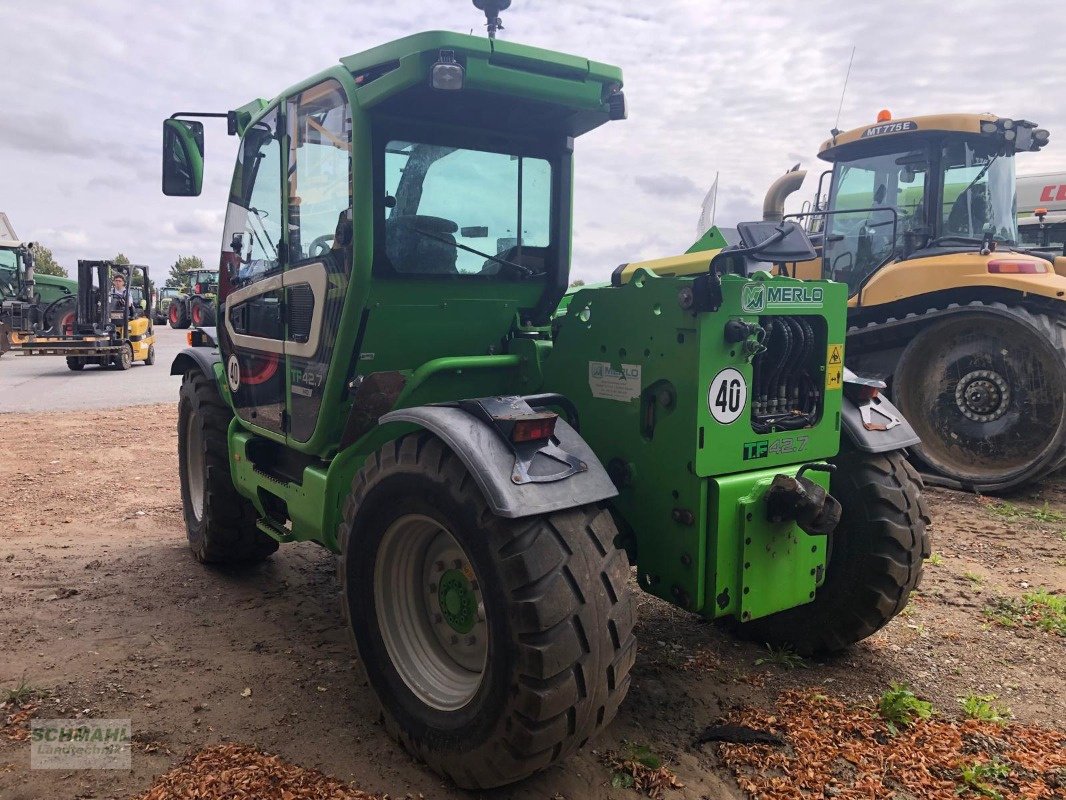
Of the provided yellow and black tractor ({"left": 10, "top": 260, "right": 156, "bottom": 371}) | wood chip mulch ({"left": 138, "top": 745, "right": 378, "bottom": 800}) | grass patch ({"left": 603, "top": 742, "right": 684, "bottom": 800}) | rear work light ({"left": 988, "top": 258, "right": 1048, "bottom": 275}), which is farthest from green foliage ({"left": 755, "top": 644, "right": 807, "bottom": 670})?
yellow and black tractor ({"left": 10, "top": 260, "right": 156, "bottom": 371})

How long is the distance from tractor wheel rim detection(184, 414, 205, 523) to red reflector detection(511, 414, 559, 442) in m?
3.30

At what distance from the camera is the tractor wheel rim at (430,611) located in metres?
2.89

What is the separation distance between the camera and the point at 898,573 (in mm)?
3416

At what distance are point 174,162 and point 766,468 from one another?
3.20 m

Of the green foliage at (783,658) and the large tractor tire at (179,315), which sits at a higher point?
the large tractor tire at (179,315)

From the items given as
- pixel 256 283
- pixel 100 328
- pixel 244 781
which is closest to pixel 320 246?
pixel 256 283

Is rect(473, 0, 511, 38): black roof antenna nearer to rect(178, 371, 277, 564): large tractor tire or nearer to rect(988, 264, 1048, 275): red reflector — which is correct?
rect(178, 371, 277, 564): large tractor tire

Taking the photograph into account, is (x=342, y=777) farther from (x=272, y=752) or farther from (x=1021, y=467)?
(x=1021, y=467)

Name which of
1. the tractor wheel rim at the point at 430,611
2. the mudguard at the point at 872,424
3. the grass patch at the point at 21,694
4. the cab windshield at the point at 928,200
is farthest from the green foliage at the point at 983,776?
the cab windshield at the point at 928,200

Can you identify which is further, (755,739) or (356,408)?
(356,408)

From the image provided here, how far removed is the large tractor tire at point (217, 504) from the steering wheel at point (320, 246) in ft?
5.49

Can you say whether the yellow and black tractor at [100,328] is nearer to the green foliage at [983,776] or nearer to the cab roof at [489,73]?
the cab roof at [489,73]

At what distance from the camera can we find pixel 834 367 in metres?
3.28

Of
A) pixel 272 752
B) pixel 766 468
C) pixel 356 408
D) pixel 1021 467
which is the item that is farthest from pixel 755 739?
pixel 1021 467
